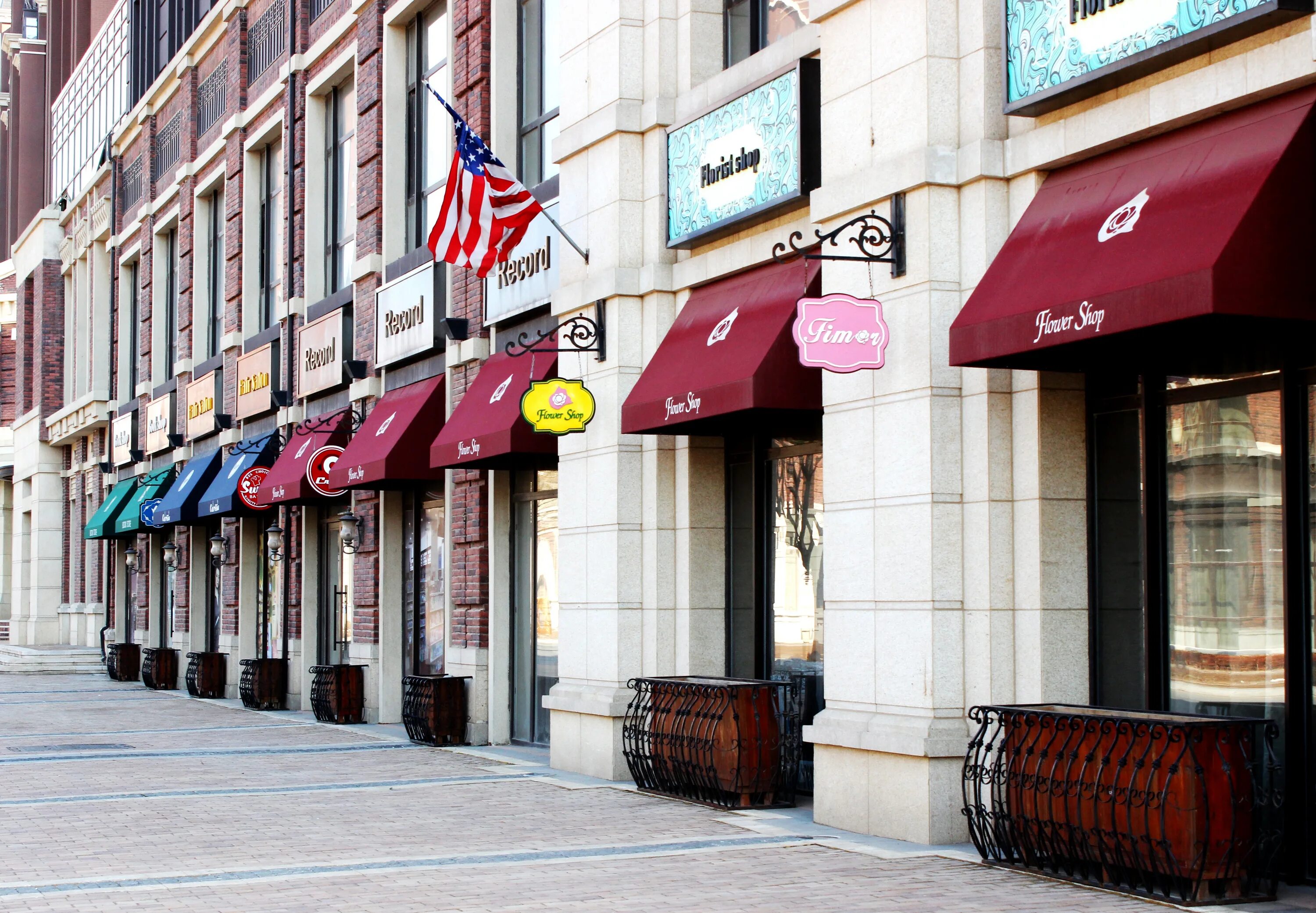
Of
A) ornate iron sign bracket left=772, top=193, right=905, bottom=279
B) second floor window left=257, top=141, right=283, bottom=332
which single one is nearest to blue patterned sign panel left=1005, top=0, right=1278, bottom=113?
ornate iron sign bracket left=772, top=193, right=905, bottom=279

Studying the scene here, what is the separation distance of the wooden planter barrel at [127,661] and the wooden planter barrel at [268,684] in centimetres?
973

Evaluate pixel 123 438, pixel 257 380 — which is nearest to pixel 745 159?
pixel 257 380

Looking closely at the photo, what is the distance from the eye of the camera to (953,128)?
37.0 feet

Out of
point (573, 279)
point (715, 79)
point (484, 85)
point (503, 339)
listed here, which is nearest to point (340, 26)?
point (484, 85)

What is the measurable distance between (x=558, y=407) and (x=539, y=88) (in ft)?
16.0

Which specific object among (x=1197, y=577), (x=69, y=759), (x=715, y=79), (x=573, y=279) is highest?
(x=715, y=79)

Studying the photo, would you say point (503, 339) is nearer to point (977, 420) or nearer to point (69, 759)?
point (69, 759)

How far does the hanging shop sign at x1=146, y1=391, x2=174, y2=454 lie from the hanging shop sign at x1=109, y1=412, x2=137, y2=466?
1224 mm

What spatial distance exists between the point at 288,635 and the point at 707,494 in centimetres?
1302

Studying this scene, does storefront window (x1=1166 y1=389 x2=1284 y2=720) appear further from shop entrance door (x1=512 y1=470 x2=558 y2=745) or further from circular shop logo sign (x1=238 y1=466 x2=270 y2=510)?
circular shop logo sign (x1=238 y1=466 x2=270 y2=510)

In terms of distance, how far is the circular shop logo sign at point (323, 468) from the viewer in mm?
22125

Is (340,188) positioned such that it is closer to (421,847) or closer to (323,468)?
(323,468)

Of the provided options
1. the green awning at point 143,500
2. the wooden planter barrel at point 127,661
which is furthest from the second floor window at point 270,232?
the wooden planter barrel at point 127,661

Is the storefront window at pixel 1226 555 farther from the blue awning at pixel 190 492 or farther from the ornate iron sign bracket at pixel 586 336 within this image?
the blue awning at pixel 190 492
